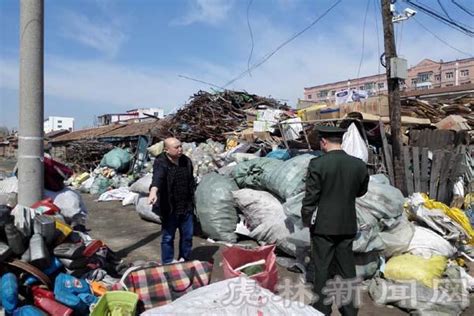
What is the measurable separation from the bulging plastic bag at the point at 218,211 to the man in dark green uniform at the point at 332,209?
2467 millimetres

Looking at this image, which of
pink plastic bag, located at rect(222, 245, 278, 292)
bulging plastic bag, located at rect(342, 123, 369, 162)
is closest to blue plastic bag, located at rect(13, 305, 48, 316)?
pink plastic bag, located at rect(222, 245, 278, 292)

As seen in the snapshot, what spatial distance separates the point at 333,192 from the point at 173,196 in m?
1.82

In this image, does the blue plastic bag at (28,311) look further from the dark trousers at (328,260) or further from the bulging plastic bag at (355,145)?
the bulging plastic bag at (355,145)

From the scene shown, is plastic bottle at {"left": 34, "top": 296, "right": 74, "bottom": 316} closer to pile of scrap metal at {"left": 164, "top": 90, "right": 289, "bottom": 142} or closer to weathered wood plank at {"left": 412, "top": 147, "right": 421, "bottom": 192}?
weathered wood plank at {"left": 412, "top": 147, "right": 421, "bottom": 192}

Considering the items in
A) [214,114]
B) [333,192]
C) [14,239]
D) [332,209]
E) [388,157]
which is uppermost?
[214,114]

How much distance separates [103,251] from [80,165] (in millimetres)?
13351

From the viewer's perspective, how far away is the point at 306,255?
4.39 meters

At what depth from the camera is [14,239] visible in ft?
10.7

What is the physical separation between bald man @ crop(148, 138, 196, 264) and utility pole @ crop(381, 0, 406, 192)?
13.6 ft

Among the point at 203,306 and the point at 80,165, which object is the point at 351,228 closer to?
the point at 203,306

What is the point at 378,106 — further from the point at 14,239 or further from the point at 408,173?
the point at 14,239

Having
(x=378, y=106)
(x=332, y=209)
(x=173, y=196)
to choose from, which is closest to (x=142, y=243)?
(x=173, y=196)

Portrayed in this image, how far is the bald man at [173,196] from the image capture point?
418 cm

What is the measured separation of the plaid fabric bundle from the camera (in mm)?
3055
